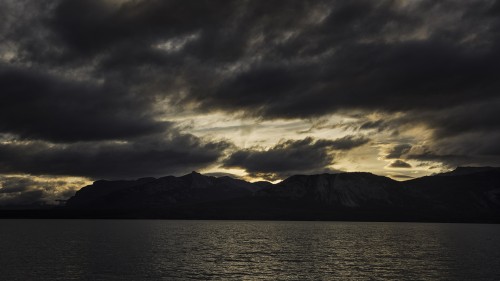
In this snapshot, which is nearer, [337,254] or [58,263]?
[58,263]

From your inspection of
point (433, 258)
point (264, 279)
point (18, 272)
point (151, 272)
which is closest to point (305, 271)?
point (264, 279)

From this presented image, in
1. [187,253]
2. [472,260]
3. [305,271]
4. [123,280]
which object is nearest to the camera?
[123,280]

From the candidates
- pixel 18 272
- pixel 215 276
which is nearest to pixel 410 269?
pixel 215 276

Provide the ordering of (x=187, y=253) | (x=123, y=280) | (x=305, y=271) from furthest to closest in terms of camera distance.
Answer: (x=187, y=253)
(x=305, y=271)
(x=123, y=280)

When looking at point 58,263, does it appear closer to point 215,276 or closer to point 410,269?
point 215,276

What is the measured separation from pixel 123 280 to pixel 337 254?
76.1 metres

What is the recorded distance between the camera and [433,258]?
429ft

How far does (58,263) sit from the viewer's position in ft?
356

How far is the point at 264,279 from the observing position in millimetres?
88125

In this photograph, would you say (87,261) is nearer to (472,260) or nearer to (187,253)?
(187,253)

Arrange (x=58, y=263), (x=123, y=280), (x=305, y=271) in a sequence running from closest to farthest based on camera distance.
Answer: (x=123, y=280) < (x=305, y=271) < (x=58, y=263)

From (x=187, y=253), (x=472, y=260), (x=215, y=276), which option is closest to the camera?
(x=215, y=276)

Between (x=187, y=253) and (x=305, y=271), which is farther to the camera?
(x=187, y=253)

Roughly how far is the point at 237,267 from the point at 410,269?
134 ft
